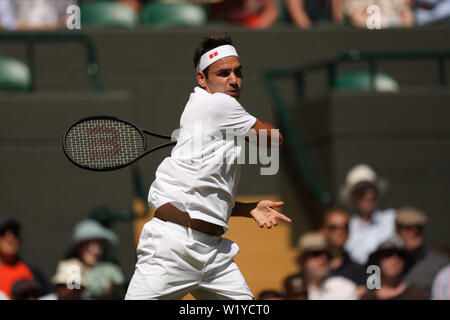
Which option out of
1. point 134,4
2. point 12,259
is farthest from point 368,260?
point 134,4

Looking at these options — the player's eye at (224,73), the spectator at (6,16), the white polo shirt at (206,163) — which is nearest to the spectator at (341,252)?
the white polo shirt at (206,163)

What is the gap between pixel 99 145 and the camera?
5.49 m

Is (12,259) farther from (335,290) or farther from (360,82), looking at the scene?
(360,82)

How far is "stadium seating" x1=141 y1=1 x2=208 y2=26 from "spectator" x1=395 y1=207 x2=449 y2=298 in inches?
197

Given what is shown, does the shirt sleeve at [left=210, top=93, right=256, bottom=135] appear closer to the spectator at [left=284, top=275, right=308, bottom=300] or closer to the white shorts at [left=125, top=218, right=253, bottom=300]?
the white shorts at [left=125, top=218, right=253, bottom=300]

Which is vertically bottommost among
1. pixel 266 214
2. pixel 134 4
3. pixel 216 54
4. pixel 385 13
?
pixel 266 214

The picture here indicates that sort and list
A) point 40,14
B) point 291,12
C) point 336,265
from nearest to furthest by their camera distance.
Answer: point 336,265 < point 40,14 < point 291,12

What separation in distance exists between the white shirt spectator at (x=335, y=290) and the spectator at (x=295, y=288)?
9 centimetres

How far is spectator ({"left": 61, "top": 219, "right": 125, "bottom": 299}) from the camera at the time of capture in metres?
7.35

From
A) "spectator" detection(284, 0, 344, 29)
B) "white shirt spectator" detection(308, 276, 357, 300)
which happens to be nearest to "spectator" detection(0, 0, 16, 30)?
"spectator" detection(284, 0, 344, 29)

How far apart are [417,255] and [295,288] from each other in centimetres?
97

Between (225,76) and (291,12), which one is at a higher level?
(291,12)

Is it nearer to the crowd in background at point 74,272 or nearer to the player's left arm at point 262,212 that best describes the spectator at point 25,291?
the crowd in background at point 74,272
